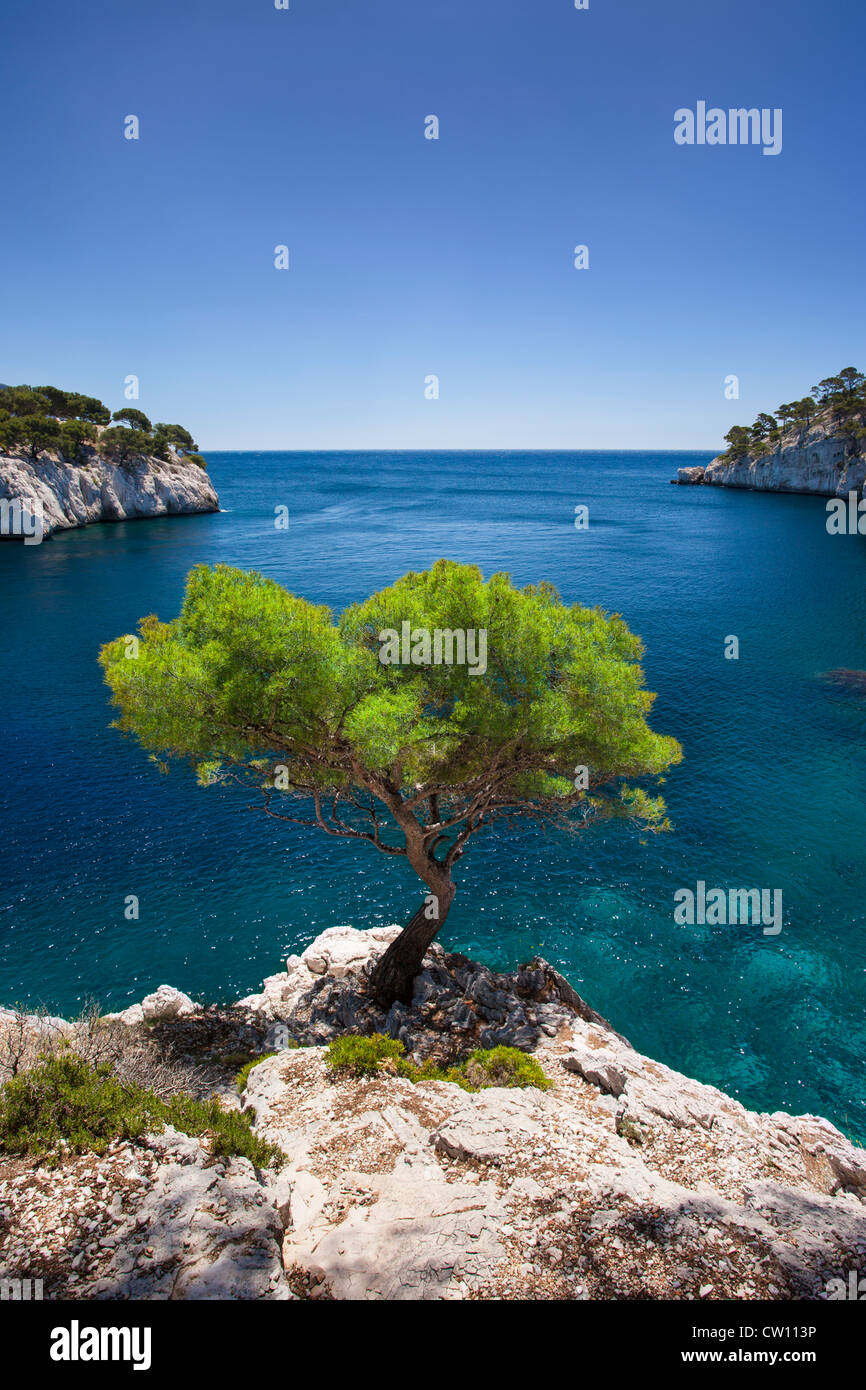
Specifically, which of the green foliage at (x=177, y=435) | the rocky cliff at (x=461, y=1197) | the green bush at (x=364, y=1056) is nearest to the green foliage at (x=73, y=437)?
the green foliage at (x=177, y=435)

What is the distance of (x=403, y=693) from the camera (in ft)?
48.5

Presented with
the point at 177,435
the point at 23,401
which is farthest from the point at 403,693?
the point at 177,435

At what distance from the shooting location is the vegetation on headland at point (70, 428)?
79.5 metres

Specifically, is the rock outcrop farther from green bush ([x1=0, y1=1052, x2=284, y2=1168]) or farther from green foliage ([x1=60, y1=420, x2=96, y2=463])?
green foliage ([x1=60, y1=420, x2=96, y2=463])

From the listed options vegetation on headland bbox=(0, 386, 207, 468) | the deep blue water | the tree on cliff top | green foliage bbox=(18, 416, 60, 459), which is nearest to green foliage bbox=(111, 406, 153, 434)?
vegetation on headland bbox=(0, 386, 207, 468)

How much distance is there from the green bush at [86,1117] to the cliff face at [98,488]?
3399 inches

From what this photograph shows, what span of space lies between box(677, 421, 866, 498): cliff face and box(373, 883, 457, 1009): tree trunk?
115541 millimetres

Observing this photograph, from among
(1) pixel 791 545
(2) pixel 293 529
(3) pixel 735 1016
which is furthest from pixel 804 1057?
(2) pixel 293 529

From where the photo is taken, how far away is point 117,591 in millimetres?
60844

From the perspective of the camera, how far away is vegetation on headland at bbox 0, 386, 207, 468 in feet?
261

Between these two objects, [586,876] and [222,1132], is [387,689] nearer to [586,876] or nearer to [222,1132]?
[222,1132]

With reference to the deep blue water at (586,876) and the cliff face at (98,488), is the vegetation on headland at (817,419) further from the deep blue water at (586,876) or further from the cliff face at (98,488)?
the cliff face at (98,488)

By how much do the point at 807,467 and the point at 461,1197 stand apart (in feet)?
458
